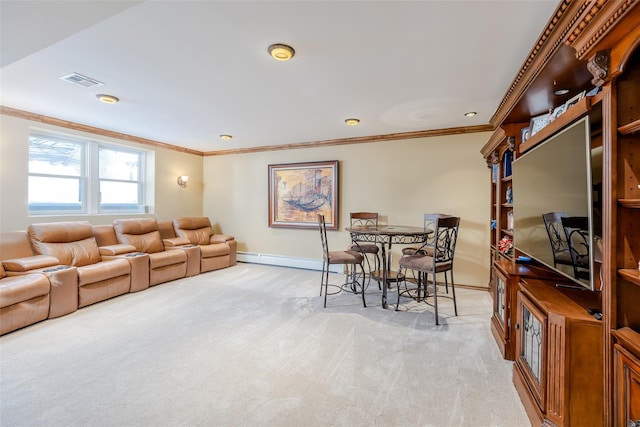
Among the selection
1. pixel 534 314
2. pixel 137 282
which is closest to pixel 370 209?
pixel 534 314

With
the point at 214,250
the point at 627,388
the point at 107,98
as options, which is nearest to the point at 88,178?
the point at 107,98

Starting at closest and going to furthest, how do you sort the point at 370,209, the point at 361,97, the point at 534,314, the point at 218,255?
the point at 534,314 → the point at 361,97 → the point at 370,209 → the point at 218,255

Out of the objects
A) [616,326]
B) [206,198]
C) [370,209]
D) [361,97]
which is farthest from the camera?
[206,198]

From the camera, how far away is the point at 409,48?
82.6 inches

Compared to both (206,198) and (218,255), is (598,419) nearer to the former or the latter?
(218,255)

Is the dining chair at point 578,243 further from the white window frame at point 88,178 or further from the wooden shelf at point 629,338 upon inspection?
the white window frame at point 88,178

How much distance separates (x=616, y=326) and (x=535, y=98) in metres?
1.61

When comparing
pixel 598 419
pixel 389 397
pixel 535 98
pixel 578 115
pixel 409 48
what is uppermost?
pixel 409 48

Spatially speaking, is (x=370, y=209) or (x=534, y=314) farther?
(x=370, y=209)

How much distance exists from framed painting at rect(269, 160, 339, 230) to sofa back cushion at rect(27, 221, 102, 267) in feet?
9.40

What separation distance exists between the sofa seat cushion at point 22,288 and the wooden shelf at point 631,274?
439 centimetres

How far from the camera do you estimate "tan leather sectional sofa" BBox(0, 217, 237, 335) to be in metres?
2.84

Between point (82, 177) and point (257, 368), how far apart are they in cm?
434

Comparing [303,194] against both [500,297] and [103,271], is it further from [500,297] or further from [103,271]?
[500,297]
